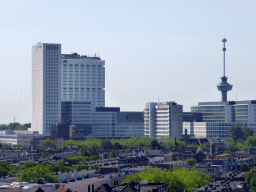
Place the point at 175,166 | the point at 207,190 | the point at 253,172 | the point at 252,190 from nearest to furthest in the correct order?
the point at 207,190, the point at 252,190, the point at 253,172, the point at 175,166

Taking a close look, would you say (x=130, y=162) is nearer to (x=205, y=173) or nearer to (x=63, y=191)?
(x=205, y=173)

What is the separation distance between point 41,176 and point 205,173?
175 ft

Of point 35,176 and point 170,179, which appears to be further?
point 35,176

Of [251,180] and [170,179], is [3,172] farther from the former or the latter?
[251,180]

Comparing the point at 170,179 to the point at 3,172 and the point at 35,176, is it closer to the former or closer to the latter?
the point at 35,176

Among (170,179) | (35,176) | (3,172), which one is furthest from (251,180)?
(3,172)

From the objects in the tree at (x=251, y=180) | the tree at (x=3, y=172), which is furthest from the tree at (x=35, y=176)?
the tree at (x=251, y=180)

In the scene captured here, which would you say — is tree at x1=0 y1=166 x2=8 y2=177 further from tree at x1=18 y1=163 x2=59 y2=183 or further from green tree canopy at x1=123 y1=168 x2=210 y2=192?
green tree canopy at x1=123 y1=168 x2=210 y2=192

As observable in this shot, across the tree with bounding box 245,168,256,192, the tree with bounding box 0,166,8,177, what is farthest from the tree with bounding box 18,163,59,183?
the tree with bounding box 245,168,256,192

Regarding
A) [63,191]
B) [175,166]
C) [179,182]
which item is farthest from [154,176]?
[175,166]

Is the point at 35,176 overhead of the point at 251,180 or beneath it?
overhead

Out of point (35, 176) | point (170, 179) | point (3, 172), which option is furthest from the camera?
point (3, 172)

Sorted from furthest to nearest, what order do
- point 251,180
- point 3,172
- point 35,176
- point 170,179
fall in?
point 3,172 < point 251,180 < point 35,176 < point 170,179

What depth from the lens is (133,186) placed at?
10838 centimetres
